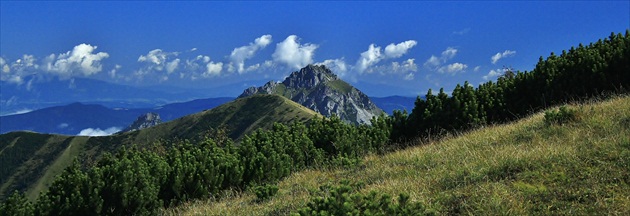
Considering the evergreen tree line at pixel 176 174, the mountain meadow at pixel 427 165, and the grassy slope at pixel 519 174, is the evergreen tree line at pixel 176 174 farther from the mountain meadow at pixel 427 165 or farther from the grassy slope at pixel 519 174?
the grassy slope at pixel 519 174

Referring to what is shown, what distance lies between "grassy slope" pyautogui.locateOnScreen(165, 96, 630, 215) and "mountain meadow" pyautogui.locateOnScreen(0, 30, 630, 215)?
0.02 metres

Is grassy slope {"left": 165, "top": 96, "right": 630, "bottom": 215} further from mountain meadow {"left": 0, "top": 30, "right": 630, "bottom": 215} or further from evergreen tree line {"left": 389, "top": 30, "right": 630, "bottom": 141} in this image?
evergreen tree line {"left": 389, "top": 30, "right": 630, "bottom": 141}

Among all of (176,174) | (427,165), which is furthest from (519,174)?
(176,174)

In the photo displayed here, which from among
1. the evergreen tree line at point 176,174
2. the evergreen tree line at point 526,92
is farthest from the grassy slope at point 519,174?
the evergreen tree line at point 526,92

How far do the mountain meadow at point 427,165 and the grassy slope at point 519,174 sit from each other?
2 centimetres

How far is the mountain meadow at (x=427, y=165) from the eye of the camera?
20.6 feet

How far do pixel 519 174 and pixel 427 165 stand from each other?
2398 mm

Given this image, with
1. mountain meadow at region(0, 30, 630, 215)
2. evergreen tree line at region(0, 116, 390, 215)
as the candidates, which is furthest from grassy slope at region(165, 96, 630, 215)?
evergreen tree line at region(0, 116, 390, 215)

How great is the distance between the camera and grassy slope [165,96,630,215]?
6.05 metres

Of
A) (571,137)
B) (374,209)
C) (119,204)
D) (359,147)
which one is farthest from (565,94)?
(119,204)

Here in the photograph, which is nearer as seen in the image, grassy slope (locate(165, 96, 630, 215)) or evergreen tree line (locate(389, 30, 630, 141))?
grassy slope (locate(165, 96, 630, 215))

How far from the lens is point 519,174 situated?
7.27 meters

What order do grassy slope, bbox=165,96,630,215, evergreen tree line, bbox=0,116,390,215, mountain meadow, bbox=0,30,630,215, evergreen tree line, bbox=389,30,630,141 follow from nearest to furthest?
grassy slope, bbox=165,96,630,215
mountain meadow, bbox=0,30,630,215
evergreen tree line, bbox=0,116,390,215
evergreen tree line, bbox=389,30,630,141

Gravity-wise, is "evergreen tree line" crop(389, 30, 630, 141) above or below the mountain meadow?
above
